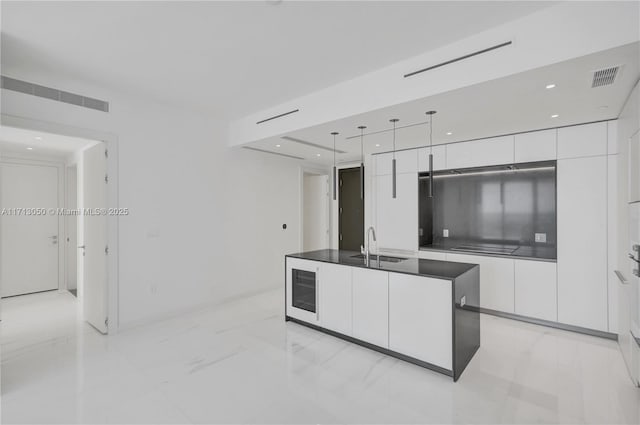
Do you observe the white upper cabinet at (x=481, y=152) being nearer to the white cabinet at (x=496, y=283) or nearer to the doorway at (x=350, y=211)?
the white cabinet at (x=496, y=283)

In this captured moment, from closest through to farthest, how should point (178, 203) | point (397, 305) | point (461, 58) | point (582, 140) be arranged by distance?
1. point (461, 58)
2. point (397, 305)
3. point (582, 140)
4. point (178, 203)

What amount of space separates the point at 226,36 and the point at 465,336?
3.21m

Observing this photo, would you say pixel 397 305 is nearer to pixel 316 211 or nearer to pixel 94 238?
pixel 94 238

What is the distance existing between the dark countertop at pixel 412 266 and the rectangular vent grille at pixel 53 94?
9.24 ft

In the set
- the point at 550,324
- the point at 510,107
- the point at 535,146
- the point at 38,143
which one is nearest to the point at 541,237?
the point at 550,324

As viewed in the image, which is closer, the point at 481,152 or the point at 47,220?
the point at 481,152

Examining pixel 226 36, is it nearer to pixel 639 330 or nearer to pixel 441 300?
pixel 441 300

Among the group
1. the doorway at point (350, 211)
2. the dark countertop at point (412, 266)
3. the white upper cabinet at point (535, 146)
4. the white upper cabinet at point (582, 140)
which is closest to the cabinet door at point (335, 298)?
the dark countertop at point (412, 266)

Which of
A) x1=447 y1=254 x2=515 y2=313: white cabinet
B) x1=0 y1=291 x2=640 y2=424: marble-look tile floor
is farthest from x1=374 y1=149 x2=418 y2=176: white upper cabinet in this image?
x1=0 y1=291 x2=640 y2=424: marble-look tile floor

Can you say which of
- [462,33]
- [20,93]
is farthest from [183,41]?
[462,33]

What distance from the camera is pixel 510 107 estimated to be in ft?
9.77

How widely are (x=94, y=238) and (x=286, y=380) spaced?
2965 millimetres

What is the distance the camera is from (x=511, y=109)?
3037 millimetres

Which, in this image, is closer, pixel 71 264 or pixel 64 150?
pixel 64 150
